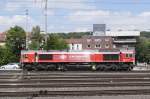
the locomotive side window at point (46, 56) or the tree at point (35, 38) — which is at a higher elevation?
the tree at point (35, 38)

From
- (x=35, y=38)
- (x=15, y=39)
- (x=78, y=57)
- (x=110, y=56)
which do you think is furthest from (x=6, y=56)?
(x=110, y=56)

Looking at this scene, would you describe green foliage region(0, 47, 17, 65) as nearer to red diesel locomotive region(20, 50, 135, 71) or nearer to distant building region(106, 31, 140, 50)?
red diesel locomotive region(20, 50, 135, 71)

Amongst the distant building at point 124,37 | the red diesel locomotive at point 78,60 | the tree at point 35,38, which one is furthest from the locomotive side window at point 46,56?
the distant building at point 124,37

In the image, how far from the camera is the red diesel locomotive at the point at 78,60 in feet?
201

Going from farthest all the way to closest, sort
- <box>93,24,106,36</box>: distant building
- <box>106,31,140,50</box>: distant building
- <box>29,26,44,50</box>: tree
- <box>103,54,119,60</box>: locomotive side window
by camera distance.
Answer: <box>106,31,140,50</box>: distant building < <box>93,24,106,36</box>: distant building < <box>29,26,44,50</box>: tree < <box>103,54,119,60</box>: locomotive side window

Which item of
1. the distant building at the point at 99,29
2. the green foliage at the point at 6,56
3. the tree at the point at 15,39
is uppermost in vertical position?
the distant building at the point at 99,29

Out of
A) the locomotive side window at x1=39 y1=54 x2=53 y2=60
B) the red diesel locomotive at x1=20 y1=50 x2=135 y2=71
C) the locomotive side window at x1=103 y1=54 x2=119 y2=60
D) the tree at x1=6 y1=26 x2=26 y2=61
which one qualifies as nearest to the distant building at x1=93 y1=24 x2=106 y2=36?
the tree at x1=6 y1=26 x2=26 y2=61

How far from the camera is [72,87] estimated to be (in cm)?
2519

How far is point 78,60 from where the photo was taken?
6166cm

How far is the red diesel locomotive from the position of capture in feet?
201

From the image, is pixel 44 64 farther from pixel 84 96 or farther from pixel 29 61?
pixel 84 96

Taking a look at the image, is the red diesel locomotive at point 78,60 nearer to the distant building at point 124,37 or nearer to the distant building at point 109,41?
the distant building at point 109,41

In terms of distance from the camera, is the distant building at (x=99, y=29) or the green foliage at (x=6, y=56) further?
the distant building at (x=99, y=29)

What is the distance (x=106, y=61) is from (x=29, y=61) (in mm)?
10877
